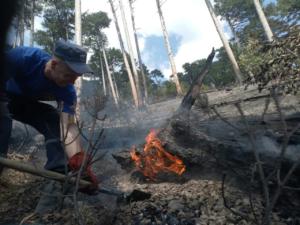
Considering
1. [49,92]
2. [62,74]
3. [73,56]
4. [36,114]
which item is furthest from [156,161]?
[73,56]

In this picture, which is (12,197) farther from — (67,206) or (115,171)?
(115,171)

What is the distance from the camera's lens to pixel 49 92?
3336 millimetres

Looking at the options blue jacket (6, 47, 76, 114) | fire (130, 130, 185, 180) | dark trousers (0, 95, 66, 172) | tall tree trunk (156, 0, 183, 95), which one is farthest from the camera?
Result: tall tree trunk (156, 0, 183, 95)

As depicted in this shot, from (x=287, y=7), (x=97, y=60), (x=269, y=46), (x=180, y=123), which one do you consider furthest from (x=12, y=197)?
(x=97, y=60)

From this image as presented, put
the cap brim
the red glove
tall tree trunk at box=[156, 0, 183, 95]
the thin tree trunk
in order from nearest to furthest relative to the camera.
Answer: the red glove
the cap brim
the thin tree trunk
tall tree trunk at box=[156, 0, 183, 95]

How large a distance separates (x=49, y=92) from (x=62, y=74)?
1.13 ft

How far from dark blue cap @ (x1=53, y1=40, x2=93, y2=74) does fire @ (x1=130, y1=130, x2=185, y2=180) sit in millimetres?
1965

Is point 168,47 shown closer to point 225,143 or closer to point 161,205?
point 225,143

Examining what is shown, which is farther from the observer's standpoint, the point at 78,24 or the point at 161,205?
the point at 78,24

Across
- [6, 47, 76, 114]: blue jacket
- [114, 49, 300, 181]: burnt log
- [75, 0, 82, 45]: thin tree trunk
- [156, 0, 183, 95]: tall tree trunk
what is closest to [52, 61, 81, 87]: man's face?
[6, 47, 76, 114]: blue jacket

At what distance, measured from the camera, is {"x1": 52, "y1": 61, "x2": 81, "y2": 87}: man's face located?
304 cm

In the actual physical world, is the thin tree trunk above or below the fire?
above

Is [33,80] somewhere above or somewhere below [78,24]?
below

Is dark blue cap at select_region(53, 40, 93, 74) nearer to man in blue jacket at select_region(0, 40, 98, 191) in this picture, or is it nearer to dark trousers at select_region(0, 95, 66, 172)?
man in blue jacket at select_region(0, 40, 98, 191)
